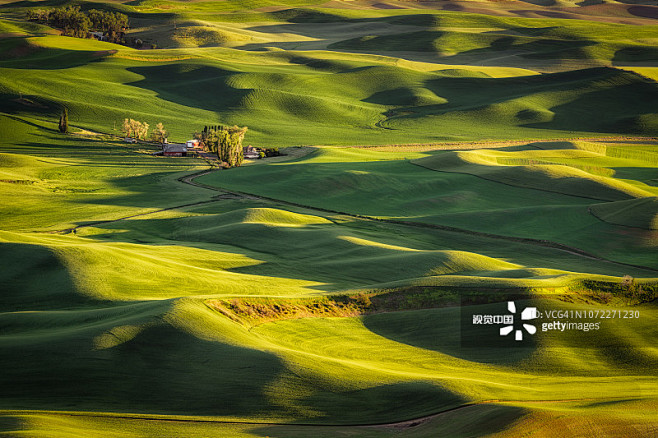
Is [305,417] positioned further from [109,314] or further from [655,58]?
[655,58]

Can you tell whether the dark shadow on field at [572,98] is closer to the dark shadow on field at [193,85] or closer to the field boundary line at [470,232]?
the dark shadow on field at [193,85]

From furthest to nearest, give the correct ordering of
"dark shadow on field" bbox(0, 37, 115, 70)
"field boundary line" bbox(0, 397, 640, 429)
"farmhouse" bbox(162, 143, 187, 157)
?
"dark shadow on field" bbox(0, 37, 115, 70) → "farmhouse" bbox(162, 143, 187, 157) → "field boundary line" bbox(0, 397, 640, 429)

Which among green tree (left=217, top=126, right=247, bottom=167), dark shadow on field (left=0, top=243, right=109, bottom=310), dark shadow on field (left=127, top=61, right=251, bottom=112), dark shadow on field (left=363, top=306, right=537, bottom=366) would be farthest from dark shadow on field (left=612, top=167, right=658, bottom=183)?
dark shadow on field (left=127, top=61, right=251, bottom=112)

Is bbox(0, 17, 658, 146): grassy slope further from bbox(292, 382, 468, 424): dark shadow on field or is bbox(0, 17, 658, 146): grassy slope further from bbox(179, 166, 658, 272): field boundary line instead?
bbox(292, 382, 468, 424): dark shadow on field

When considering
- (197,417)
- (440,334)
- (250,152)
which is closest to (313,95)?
(250,152)

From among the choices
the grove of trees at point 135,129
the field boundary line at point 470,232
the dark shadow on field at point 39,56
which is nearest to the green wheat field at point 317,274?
the field boundary line at point 470,232

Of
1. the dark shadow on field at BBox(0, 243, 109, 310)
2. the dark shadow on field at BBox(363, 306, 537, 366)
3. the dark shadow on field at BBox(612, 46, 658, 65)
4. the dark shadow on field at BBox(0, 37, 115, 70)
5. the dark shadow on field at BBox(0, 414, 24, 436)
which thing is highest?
the dark shadow on field at BBox(0, 414, 24, 436)
